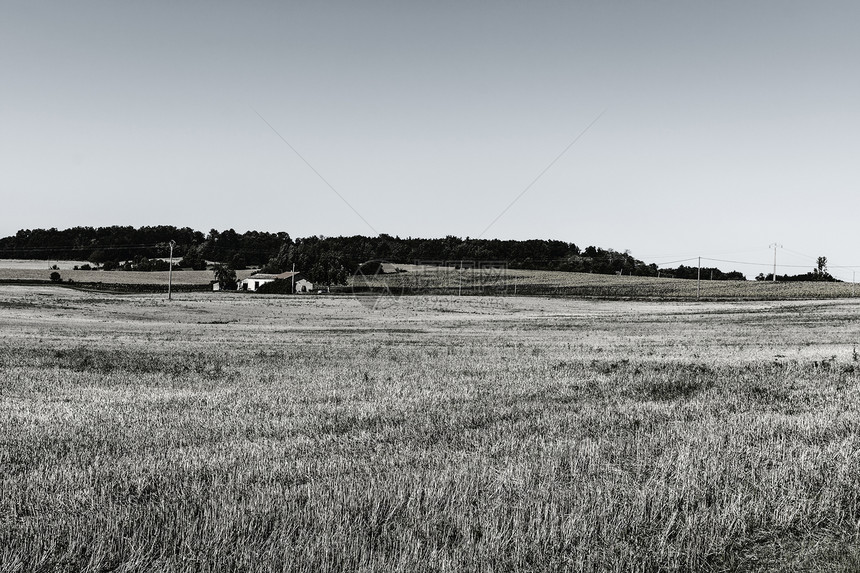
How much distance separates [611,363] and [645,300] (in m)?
82.6

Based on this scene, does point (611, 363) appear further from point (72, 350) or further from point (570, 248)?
point (570, 248)

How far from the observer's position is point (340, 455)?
8.67 m

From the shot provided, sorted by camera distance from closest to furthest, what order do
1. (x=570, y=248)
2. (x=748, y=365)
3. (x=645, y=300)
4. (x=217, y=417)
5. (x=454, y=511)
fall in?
(x=454, y=511) → (x=217, y=417) → (x=748, y=365) → (x=645, y=300) → (x=570, y=248)

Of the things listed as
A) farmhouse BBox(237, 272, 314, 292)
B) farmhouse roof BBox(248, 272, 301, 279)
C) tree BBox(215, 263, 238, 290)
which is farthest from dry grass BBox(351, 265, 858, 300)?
tree BBox(215, 263, 238, 290)

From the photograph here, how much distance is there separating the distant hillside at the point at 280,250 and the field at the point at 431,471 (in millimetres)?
102644

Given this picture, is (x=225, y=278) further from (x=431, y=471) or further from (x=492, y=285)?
(x=431, y=471)

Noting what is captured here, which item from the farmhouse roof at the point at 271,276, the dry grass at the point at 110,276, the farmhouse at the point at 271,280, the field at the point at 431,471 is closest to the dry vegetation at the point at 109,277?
the dry grass at the point at 110,276

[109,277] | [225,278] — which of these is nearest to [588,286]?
[225,278]

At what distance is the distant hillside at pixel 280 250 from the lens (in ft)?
401

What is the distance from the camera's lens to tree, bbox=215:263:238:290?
12638 centimetres

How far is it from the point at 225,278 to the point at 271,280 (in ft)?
32.0

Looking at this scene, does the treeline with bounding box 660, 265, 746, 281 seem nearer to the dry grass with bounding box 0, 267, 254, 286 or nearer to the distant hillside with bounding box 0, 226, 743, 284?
the distant hillside with bounding box 0, 226, 743, 284

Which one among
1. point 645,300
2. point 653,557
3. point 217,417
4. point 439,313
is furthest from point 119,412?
point 645,300

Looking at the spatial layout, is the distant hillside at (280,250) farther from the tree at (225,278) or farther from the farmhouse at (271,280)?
the tree at (225,278)
